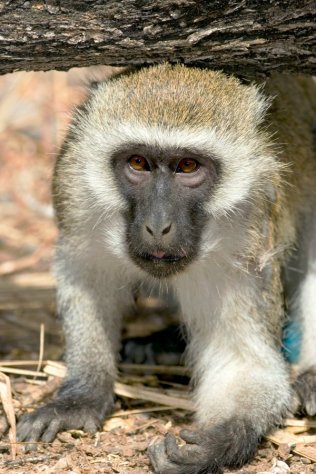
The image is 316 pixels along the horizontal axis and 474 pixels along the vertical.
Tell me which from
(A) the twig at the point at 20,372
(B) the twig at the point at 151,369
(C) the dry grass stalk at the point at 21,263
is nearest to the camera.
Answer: (A) the twig at the point at 20,372

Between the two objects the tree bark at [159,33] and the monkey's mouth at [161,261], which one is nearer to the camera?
the tree bark at [159,33]

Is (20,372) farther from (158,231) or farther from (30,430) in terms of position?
(158,231)

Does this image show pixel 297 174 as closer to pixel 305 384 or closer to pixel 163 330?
pixel 305 384

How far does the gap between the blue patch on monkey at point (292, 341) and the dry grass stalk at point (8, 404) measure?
1.67 meters

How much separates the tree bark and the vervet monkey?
0.49 ft

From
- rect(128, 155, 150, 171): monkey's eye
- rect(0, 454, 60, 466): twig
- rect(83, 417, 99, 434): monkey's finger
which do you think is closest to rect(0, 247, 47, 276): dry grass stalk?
rect(83, 417, 99, 434): monkey's finger

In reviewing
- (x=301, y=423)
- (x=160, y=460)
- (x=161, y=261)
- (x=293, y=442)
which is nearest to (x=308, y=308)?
(x=301, y=423)

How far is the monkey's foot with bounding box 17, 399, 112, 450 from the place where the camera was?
14.6 feet

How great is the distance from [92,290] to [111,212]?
0.66m

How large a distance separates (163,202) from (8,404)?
1.47 m

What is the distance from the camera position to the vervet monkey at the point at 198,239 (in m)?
4.11

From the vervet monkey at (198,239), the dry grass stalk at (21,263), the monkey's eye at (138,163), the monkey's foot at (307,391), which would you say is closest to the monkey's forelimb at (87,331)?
the vervet monkey at (198,239)

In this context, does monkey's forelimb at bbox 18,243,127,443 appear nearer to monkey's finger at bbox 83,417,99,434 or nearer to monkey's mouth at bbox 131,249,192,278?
monkey's finger at bbox 83,417,99,434

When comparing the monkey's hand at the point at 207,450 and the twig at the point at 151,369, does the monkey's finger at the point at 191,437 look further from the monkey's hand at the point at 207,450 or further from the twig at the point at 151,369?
the twig at the point at 151,369
